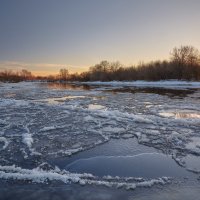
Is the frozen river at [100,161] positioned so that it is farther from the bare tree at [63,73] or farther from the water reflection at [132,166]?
the bare tree at [63,73]

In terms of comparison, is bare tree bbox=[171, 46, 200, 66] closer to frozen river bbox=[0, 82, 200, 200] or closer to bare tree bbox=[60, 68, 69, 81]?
frozen river bbox=[0, 82, 200, 200]

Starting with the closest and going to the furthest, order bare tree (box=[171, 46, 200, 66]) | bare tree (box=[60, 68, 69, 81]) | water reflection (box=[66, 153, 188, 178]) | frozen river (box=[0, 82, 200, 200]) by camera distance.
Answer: frozen river (box=[0, 82, 200, 200]) < water reflection (box=[66, 153, 188, 178]) < bare tree (box=[171, 46, 200, 66]) < bare tree (box=[60, 68, 69, 81])

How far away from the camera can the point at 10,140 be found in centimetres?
670

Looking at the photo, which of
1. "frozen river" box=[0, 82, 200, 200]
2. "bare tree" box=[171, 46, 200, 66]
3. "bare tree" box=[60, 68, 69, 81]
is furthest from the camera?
"bare tree" box=[60, 68, 69, 81]

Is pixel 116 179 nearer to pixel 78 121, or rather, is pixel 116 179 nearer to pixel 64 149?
pixel 64 149

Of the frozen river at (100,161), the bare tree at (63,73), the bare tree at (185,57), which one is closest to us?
the frozen river at (100,161)

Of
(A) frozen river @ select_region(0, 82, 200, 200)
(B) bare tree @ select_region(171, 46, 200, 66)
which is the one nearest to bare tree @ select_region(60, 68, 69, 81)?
(B) bare tree @ select_region(171, 46, 200, 66)

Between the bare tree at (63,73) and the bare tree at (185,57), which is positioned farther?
the bare tree at (63,73)

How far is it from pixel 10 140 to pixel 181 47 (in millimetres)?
66088

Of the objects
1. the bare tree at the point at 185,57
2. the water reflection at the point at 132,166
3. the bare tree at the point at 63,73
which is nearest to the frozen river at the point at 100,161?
the water reflection at the point at 132,166

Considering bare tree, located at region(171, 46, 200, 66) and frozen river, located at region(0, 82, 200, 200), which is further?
bare tree, located at region(171, 46, 200, 66)

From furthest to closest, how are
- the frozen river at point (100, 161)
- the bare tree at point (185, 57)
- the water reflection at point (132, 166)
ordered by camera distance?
the bare tree at point (185, 57) → the water reflection at point (132, 166) → the frozen river at point (100, 161)

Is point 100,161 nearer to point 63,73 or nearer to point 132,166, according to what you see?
point 132,166

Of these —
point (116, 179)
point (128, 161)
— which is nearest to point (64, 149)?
point (128, 161)
